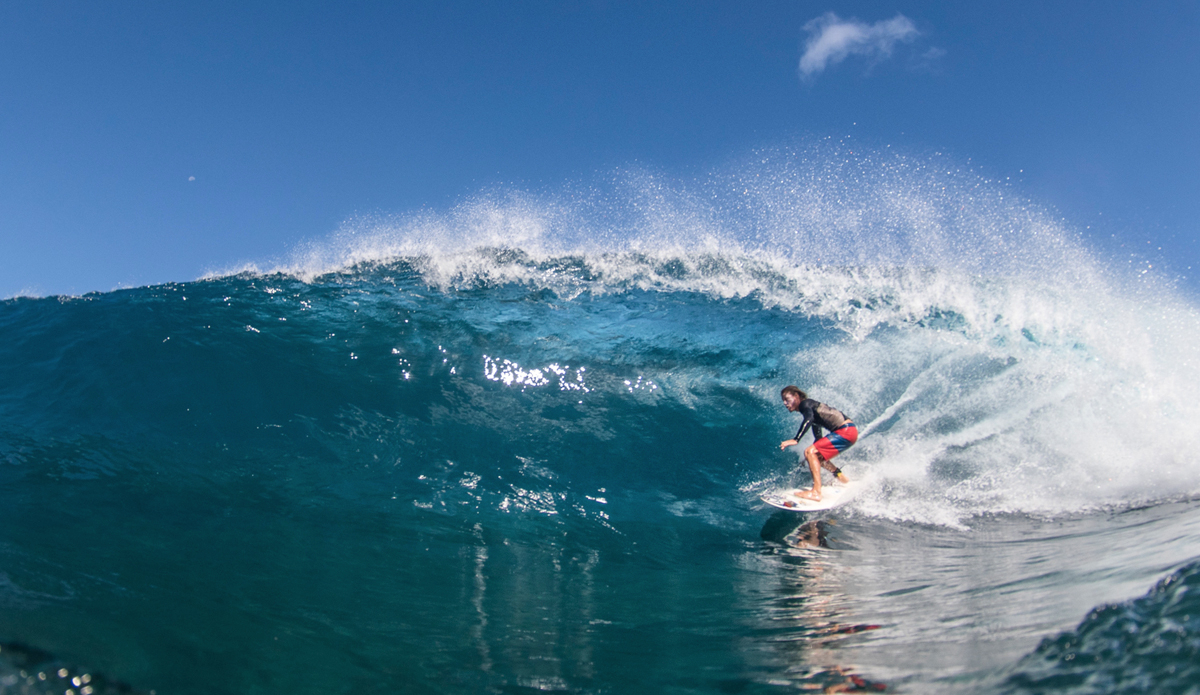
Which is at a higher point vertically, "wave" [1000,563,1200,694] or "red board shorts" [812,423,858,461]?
"red board shorts" [812,423,858,461]

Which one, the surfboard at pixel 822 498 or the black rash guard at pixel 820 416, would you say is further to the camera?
the black rash guard at pixel 820 416

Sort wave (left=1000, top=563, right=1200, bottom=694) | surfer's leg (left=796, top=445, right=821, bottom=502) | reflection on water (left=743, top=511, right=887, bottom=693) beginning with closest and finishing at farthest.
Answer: wave (left=1000, top=563, right=1200, bottom=694), reflection on water (left=743, top=511, right=887, bottom=693), surfer's leg (left=796, top=445, right=821, bottom=502)

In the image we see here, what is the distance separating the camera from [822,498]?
7164mm

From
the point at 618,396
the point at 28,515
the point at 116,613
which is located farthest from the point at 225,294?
the point at 116,613

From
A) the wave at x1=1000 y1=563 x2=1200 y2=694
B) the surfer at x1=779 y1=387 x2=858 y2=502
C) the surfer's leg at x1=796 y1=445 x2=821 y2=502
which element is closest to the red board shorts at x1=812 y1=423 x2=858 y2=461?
the surfer at x1=779 y1=387 x2=858 y2=502

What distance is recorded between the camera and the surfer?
7273 mm

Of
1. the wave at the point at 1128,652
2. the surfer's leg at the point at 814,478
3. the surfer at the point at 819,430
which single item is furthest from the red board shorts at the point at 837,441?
the wave at the point at 1128,652

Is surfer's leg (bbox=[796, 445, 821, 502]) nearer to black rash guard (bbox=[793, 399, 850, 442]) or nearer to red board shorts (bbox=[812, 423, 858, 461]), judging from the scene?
red board shorts (bbox=[812, 423, 858, 461])

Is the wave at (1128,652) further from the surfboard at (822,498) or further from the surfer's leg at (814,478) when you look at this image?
the surfer's leg at (814,478)

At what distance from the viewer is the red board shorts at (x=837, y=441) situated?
7293 millimetres

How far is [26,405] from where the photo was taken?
8008mm

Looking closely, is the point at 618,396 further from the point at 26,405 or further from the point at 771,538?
the point at 26,405

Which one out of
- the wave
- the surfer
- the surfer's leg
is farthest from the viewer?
the surfer

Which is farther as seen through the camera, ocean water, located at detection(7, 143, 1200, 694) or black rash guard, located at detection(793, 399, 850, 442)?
black rash guard, located at detection(793, 399, 850, 442)
